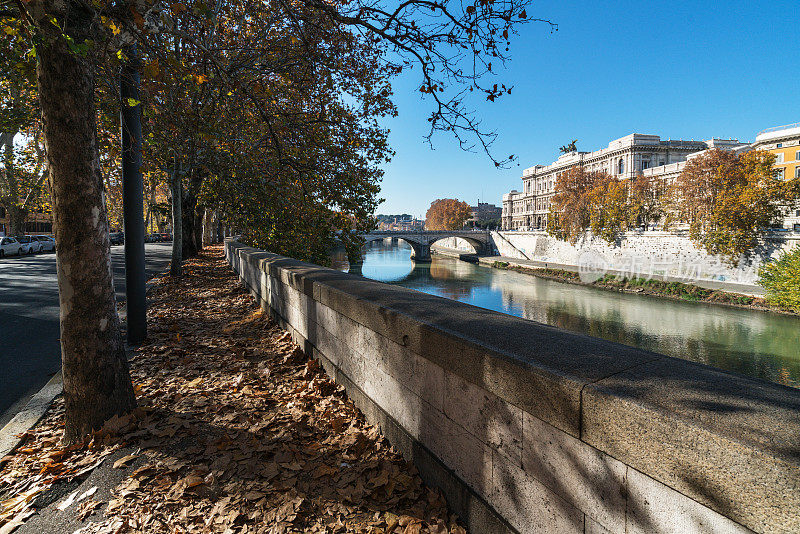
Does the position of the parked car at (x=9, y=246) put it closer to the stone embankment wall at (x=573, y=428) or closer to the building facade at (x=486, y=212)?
the stone embankment wall at (x=573, y=428)

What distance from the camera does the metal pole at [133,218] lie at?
257 inches

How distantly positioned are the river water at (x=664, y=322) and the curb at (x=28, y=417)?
1709 centimetres

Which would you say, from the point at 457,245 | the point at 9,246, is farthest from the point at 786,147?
the point at 9,246

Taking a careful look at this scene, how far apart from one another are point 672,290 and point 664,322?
9.96 meters

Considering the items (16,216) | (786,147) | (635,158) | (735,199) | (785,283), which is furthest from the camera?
(635,158)

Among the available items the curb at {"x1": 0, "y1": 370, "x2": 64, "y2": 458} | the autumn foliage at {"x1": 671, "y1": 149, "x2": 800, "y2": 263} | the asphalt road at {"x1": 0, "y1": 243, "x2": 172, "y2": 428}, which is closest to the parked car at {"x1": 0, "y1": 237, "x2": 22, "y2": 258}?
the asphalt road at {"x1": 0, "y1": 243, "x2": 172, "y2": 428}

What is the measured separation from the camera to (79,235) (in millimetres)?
3637

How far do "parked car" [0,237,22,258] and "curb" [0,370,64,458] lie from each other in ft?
98.7

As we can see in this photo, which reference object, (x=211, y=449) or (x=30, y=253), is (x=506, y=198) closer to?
(x=30, y=253)

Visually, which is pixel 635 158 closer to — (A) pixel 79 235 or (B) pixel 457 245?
(B) pixel 457 245

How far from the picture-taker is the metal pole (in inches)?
257

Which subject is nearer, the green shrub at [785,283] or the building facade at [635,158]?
the green shrub at [785,283]

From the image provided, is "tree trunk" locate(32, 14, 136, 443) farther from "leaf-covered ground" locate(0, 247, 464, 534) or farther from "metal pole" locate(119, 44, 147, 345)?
"metal pole" locate(119, 44, 147, 345)

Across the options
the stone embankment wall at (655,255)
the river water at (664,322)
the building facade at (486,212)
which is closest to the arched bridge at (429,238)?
the stone embankment wall at (655,255)
